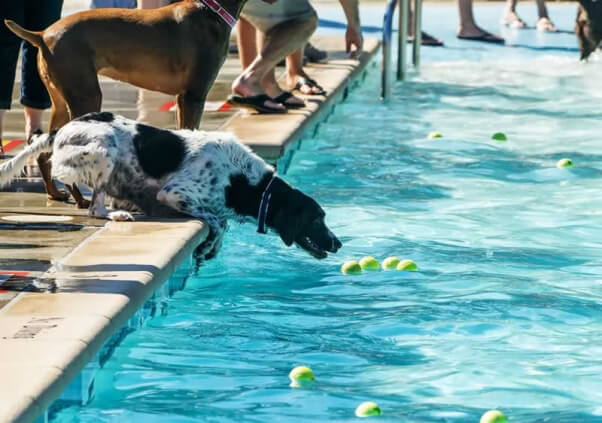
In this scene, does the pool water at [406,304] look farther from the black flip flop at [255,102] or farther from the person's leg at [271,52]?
the person's leg at [271,52]

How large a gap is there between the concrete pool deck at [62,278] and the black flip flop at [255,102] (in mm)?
852

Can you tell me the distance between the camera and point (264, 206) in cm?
589

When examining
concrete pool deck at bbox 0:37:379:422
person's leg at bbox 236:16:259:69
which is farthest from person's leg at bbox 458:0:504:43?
concrete pool deck at bbox 0:37:379:422

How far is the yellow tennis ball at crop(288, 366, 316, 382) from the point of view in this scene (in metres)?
4.55

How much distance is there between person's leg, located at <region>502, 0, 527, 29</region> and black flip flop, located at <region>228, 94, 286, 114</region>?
26.7 ft

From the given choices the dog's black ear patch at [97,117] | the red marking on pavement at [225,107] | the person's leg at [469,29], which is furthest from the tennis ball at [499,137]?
the person's leg at [469,29]

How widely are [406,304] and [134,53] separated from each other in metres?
1.96

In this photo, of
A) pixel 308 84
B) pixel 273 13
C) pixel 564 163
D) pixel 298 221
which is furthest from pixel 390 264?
pixel 308 84

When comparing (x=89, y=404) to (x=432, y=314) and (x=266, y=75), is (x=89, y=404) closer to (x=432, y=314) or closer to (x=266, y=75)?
(x=432, y=314)

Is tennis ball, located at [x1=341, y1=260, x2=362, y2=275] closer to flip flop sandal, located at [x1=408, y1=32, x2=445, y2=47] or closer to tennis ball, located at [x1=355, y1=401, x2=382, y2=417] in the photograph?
tennis ball, located at [x1=355, y1=401, x2=382, y2=417]

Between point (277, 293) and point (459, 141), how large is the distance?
425 cm

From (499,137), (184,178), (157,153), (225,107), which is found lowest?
(499,137)

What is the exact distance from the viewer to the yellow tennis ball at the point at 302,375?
4555 mm

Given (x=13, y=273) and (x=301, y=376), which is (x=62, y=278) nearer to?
(x=13, y=273)
